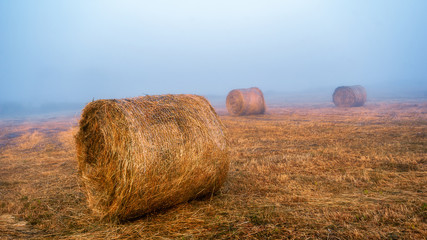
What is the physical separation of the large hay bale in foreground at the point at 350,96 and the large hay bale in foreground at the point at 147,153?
21.8 metres

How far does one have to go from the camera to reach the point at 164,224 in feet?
13.7

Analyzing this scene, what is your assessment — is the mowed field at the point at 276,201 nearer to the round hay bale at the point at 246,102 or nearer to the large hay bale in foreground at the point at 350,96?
the round hay bale at the point at 246,102

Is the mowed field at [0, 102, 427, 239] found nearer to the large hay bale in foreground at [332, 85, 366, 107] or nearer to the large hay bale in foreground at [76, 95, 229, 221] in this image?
the large hay bale in foreground at [76, 95, 229, 221]

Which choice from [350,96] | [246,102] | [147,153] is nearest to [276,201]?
[147,153]

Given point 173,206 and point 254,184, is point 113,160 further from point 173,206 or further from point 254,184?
point 254,184

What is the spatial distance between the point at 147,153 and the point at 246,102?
16.7 meters

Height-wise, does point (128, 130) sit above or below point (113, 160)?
above

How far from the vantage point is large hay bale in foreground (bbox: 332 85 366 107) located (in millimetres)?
23734

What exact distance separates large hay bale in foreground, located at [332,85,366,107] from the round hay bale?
26.8ft

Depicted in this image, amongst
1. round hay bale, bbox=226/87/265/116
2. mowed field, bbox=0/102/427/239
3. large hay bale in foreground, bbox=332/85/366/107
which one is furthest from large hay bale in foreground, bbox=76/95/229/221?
large hay bale in foreground, bbox=332/85/366/107

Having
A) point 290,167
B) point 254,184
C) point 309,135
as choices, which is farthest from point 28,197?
point 309,135

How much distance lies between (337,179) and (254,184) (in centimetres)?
167

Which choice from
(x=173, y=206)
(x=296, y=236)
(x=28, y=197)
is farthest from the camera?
Answer: (x=28, y=197)

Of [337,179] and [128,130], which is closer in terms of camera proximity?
[128,130]
